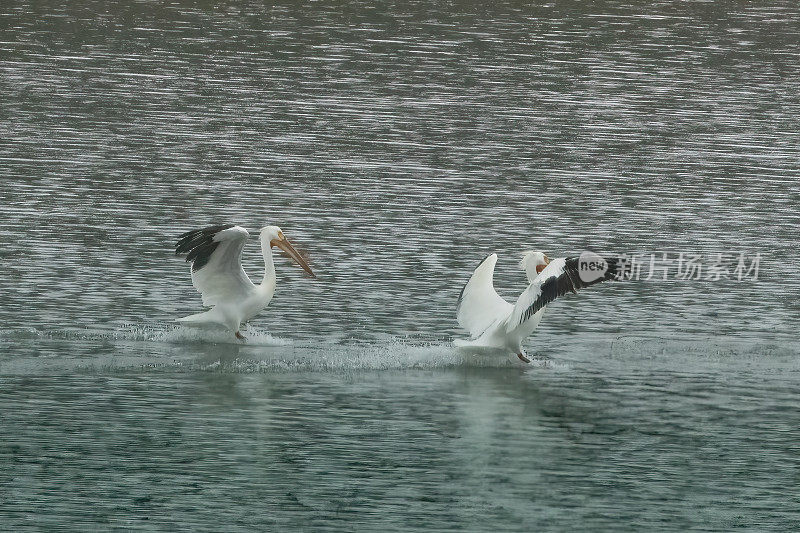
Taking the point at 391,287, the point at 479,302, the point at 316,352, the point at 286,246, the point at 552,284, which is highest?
the point at 552,284

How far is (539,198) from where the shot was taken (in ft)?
72.9

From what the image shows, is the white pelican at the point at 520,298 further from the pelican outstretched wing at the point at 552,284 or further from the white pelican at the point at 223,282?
the white pelican at the point at 223,282

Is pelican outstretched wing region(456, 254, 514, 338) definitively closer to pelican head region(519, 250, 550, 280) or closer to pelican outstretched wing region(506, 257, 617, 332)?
pelican head region(519, 250, 550, 280)

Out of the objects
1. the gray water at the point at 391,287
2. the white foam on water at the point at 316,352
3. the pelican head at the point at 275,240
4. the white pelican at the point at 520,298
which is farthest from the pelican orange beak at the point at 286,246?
the white pelican at the point at 520,298

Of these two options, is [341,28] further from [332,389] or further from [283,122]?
[332,389]

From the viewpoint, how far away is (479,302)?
15.4m

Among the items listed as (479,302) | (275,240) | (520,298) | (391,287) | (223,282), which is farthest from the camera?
(391,287)

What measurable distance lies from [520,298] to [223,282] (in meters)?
3.07

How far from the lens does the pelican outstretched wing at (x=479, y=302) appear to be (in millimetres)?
15258

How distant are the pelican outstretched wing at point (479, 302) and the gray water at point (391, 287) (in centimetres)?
32

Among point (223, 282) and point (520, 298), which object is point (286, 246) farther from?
point (520, 298)
